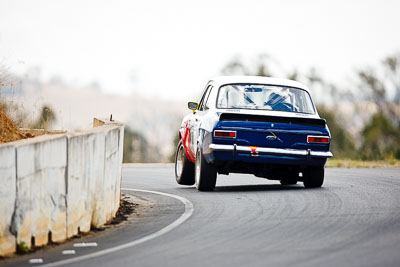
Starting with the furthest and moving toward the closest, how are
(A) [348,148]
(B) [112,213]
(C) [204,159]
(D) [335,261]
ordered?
(A) [348,148], (C) [204,159], (B) [112,213], (D) [335,261]

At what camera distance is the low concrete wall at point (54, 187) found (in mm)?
8156

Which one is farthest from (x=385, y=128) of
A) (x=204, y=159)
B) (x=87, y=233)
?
(x=87, y=233)

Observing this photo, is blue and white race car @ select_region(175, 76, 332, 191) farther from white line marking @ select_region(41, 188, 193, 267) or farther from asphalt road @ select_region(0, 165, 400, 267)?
white line marking @ select_region(41, 188, 193, 267)

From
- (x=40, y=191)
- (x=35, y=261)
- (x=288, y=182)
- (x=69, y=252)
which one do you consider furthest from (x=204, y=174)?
(x=35, y=261)

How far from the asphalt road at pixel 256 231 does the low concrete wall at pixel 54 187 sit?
262mm

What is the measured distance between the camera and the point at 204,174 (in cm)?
1401

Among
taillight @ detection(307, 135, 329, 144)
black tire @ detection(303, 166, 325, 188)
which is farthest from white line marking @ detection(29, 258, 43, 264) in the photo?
black tire @ detection(303, 166, 325, 188)

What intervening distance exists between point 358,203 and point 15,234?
17.9ft

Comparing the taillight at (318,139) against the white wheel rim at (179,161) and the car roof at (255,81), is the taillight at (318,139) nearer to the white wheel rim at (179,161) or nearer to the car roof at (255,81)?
the car roof at (255,81)

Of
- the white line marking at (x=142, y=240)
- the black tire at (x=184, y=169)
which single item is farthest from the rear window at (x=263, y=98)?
the white line marking at (x=142, y=240)

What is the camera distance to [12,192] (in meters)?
8.17

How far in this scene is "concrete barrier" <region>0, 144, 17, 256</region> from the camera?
8.02 m

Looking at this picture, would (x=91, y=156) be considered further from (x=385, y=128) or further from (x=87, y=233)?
(x=385, y=128)

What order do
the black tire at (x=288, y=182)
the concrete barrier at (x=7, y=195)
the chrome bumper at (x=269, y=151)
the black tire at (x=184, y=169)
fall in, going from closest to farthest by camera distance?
the concrete barrier at (x=7, y=195) < the chrome bumper at (x=269, y=151) < the black tire at (x=288, y=182) < the black tire at (x=184, y=169)
